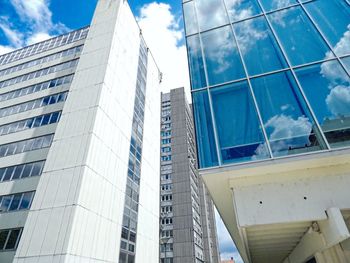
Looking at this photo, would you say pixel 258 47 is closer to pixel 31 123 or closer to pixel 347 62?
pixel 347 62

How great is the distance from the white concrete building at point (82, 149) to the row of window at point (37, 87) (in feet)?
0.51

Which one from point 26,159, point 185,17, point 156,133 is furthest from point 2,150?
point 185,17

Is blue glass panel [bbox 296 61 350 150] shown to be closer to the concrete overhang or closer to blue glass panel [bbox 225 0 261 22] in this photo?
the concrete overhang

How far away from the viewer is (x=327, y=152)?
4957 mm

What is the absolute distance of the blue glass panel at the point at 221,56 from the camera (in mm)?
7293

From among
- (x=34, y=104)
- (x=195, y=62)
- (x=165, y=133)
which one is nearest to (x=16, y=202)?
(x=34, y=104)

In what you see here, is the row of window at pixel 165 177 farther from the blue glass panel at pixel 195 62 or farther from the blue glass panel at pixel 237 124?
the blue glass panel at pixel 237 124

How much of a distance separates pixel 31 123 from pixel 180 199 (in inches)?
1469

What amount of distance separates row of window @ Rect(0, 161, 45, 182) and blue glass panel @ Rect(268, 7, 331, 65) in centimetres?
1929

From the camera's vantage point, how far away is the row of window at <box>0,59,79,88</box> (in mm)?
25817

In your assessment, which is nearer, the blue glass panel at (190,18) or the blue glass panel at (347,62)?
the blue glass panel at (347,62)

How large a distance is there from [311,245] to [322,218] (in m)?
3.56

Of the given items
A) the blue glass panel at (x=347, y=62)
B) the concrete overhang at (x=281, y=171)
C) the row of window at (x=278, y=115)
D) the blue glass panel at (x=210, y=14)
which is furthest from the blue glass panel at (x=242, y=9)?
the concrete overhang at (x=281, y=171)

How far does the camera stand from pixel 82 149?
16.0 metres
